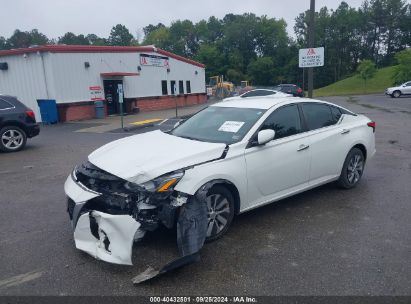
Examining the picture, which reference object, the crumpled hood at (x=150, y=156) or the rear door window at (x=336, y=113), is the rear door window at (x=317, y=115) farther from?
the crumpled hood at (x=150, y=156)

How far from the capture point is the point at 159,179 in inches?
138

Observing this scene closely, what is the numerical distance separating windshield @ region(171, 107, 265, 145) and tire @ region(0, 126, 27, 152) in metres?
6.68

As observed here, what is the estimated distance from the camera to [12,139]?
384 inches

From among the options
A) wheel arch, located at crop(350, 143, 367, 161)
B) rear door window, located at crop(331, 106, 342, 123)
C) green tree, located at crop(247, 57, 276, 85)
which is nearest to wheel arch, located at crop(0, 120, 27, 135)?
rear door window, located at crop(331, 106, 342, 123)

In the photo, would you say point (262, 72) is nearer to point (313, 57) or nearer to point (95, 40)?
point (95, 40)

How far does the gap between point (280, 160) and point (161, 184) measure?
173 cm

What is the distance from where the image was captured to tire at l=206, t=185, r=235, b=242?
3.81m

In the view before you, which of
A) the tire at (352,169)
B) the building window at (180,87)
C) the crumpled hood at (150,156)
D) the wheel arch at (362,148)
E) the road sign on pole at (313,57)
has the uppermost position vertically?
the road sign on pole at (313,57)

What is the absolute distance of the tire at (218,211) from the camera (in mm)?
3807

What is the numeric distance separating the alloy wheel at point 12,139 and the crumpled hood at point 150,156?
21.6 ft

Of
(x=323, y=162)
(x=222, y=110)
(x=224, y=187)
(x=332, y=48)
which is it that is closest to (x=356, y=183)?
(x=323, y=162)

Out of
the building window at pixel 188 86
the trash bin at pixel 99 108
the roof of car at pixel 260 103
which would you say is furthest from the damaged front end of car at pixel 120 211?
the building window at pixel 188 86

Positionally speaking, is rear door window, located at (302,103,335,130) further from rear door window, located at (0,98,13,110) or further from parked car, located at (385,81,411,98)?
parked car, located at (385,81,411,98)

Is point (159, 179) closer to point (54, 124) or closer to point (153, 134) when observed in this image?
point (153, 134)
